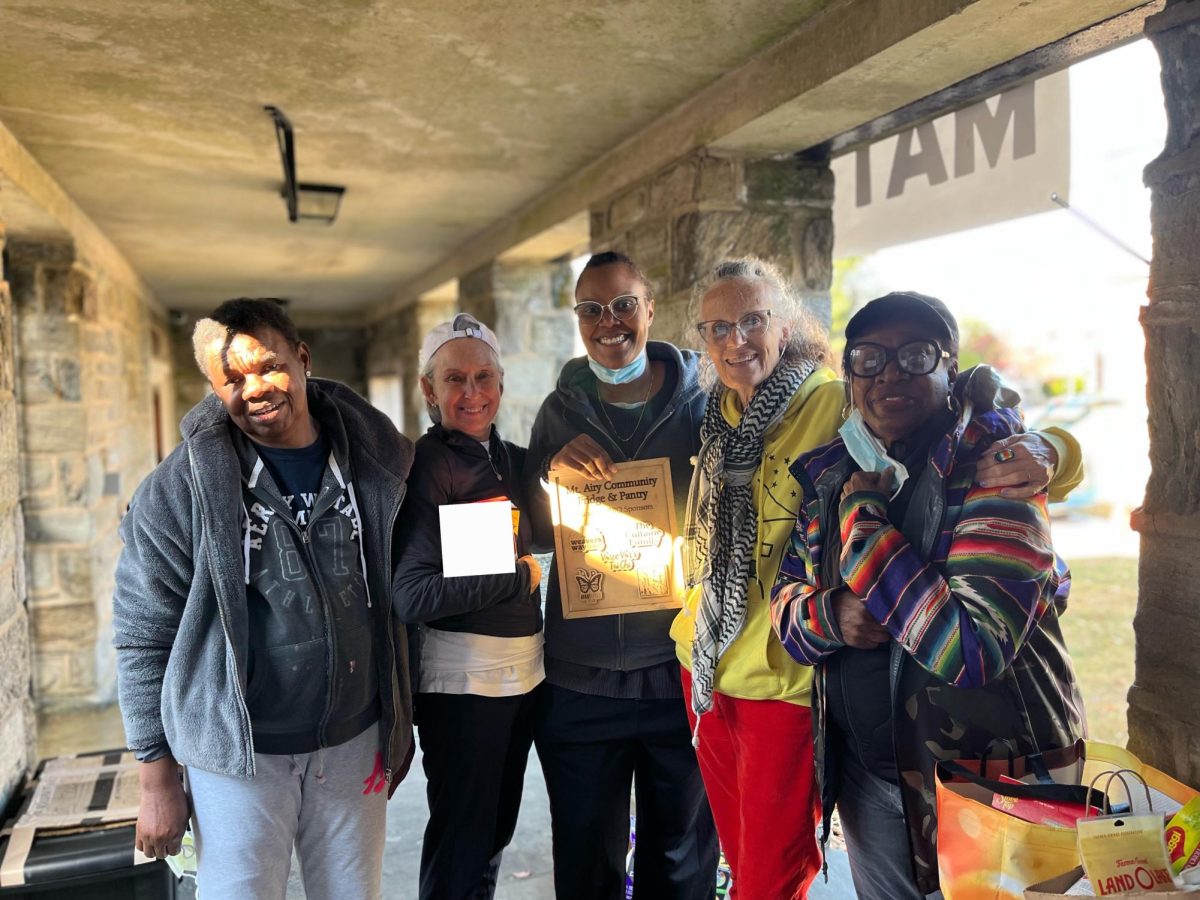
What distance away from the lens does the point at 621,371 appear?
6.48ft

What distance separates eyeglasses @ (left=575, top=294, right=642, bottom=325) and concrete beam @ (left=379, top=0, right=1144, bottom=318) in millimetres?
891

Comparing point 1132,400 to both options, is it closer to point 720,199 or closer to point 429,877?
point 720,199

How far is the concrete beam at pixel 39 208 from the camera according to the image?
3057mm

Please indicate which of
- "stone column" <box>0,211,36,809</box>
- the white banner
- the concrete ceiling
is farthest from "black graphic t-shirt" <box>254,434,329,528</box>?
the white banner

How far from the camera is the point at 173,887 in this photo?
2.24m

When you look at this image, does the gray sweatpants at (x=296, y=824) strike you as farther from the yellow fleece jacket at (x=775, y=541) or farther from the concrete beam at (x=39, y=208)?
the concrete beam at (x=39, y=208)

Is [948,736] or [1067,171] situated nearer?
[948,736]

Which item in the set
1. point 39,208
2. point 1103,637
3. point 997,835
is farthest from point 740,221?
point 1103,637

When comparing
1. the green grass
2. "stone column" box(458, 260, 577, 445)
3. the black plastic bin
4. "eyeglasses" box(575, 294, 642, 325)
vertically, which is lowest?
the green grass

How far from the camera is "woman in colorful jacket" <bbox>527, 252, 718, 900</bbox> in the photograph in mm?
1904

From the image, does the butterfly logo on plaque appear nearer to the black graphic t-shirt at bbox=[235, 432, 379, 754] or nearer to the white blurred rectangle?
the white blurred rectangle

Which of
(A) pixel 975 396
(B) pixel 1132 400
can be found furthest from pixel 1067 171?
(B) pixel 1132 400

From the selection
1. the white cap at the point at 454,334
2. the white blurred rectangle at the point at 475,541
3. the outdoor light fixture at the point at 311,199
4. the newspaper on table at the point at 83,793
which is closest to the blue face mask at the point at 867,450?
the white blurred rectangle at the point at 475,541

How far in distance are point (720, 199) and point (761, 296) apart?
128cm
